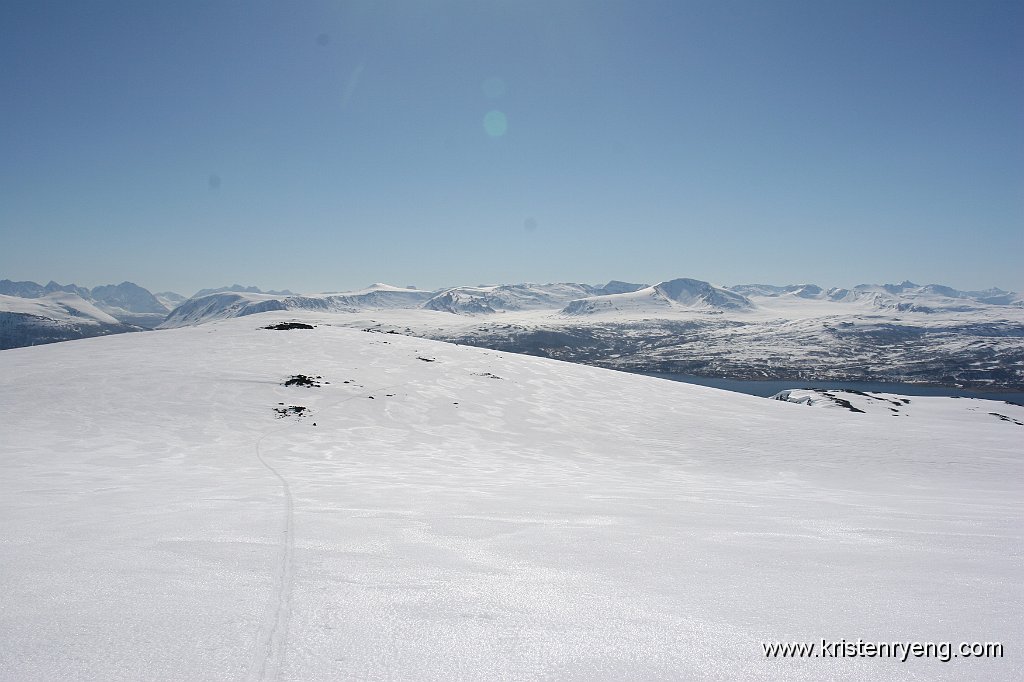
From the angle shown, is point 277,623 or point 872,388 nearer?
point 277,623

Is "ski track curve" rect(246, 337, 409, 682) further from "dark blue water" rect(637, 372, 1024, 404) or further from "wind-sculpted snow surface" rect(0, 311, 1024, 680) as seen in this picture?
"dark blue water" rect(637, 372, 1024, 404)

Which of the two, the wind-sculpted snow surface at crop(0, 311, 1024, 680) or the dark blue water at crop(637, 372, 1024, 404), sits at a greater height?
the wind-sculpted snow surface at crop(0, 311, 1024, 680)

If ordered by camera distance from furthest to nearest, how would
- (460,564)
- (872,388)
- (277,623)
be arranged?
(872,388)
(460,564)
(277,623)

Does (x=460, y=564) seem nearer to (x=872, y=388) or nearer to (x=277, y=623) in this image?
(x=277, y=623)

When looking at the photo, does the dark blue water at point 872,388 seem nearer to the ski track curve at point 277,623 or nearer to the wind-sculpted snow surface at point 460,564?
the wind-sculpted snow surface at point 460,564

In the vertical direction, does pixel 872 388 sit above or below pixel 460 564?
→ below

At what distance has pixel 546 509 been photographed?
9.25 metres

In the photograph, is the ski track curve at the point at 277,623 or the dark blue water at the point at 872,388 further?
the dark blue water at the point at 872,388

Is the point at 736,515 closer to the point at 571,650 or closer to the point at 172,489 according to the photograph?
the point at 571,650

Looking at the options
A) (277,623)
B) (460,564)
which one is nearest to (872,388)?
(460,564)

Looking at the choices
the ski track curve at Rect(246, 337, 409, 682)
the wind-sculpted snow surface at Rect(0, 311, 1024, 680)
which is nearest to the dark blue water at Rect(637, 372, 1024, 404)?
the wind-sculpted snow surface at Rect(0, 311, 1024, 680)

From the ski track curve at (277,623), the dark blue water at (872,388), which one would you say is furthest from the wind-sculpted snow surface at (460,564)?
the dark blue water at (872,388)

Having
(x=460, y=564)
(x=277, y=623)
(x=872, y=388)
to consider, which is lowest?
(x=872, y=388)

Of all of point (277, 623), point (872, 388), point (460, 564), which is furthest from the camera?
point (872, 388)
